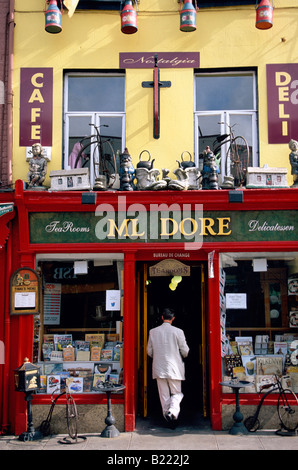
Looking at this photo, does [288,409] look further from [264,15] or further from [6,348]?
[264,15]

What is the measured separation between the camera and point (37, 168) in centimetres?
947

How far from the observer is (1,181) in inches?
386

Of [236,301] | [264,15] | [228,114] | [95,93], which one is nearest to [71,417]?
[236,301]

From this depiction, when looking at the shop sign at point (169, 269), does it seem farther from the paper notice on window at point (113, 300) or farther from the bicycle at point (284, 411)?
the bicycle at point (284, 411)

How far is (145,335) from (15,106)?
4.88m

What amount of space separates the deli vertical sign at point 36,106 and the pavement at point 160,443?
5169mm

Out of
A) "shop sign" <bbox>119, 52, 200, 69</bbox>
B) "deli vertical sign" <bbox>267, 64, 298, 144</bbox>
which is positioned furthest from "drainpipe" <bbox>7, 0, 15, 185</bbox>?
"deli vertical sign" <bbox>267, 64, 298, 144</bbox>

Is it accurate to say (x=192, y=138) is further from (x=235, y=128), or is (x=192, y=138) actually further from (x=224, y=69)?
(x=224, y=69)

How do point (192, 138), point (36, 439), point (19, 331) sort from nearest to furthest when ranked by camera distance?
point (36, 439), point (19, 331), point (192, 138)

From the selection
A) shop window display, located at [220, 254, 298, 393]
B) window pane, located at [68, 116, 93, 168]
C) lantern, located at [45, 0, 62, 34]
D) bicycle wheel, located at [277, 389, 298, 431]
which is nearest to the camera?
bicycle wheel, located at [277, 389, 298, 431]

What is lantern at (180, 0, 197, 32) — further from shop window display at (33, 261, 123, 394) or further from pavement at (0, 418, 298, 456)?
pavement at (0, 418, 298, 456)

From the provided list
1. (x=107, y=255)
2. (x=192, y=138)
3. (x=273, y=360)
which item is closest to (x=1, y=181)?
(x=107, y=255)

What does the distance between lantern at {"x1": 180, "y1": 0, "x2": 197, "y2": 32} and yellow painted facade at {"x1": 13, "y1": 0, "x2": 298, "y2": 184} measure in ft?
1.69

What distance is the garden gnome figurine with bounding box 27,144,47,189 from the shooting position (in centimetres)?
942
